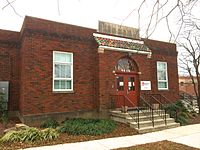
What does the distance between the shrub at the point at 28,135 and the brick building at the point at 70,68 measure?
2439 mm

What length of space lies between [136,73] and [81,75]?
3834mm

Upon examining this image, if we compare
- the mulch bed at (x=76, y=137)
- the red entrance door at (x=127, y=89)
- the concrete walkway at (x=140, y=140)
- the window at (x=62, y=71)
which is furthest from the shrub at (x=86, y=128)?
the red entrance door at (x=127, y=89)

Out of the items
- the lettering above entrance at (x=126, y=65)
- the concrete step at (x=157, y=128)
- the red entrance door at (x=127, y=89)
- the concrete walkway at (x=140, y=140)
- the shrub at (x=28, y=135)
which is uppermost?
the lettering above entrance at (x=126, y=65)

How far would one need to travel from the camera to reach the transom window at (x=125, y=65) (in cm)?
1304

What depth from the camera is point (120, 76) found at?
12883mm

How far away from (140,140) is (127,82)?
544 centimetres

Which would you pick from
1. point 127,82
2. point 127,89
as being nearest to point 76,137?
point 127,89

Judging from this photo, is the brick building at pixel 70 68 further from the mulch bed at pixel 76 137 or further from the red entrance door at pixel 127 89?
the mulch bed at pixel 76 137

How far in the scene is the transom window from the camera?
42.8 feet

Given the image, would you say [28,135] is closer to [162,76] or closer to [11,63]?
[11,63]

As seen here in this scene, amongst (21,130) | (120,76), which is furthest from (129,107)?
(21,130)

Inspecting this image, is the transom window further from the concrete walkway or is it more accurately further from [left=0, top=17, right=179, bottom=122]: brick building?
the concrete walkway

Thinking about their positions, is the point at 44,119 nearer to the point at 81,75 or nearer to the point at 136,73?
the point at 81,75

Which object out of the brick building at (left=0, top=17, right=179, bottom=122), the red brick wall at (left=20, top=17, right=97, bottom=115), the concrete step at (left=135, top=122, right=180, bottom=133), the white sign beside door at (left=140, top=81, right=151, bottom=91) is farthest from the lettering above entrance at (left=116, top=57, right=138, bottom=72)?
the concrete step at (left=135, top=122, right=180, bottom=133)
